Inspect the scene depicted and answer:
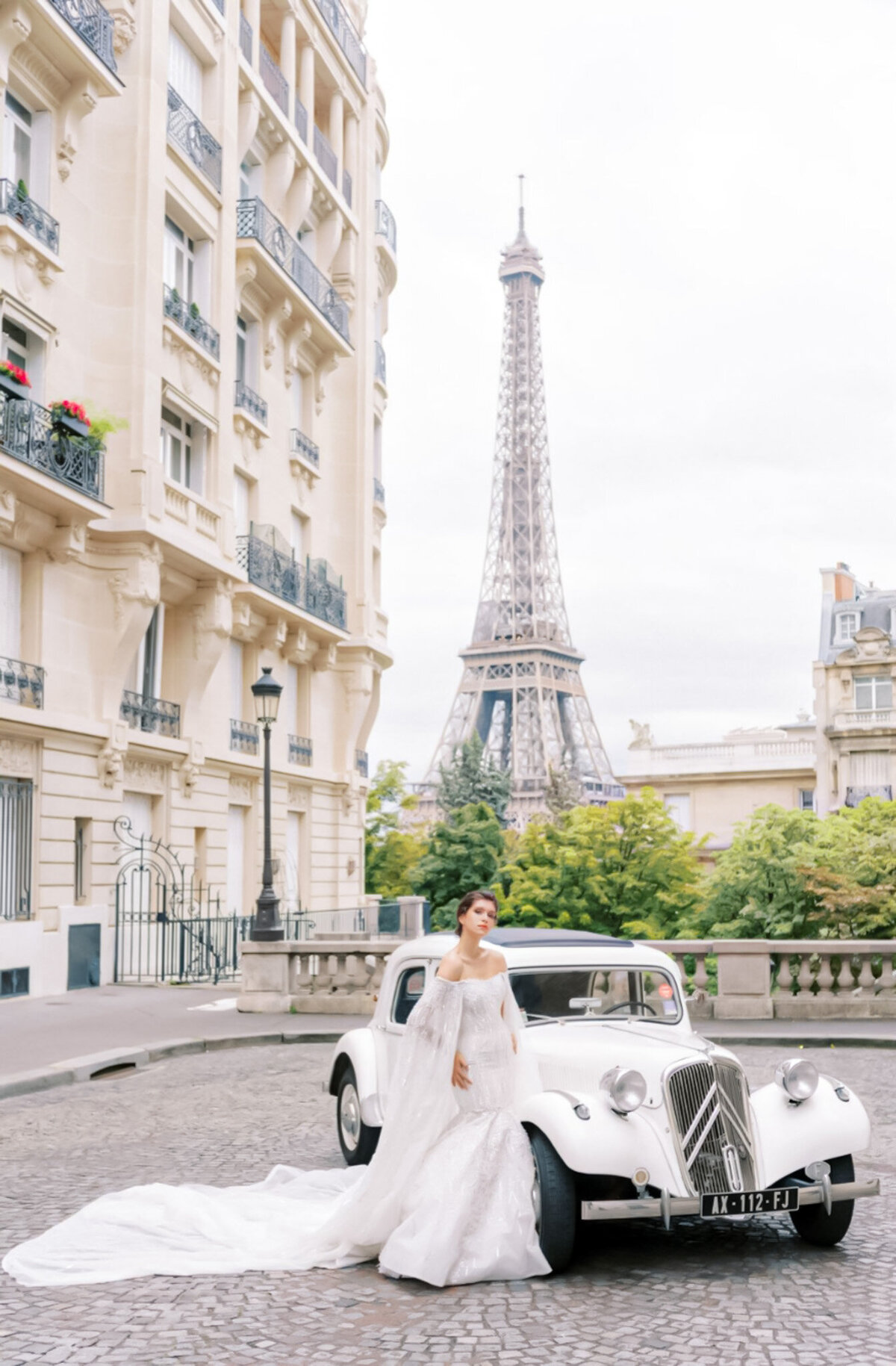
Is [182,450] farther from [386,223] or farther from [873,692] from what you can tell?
[873,692]

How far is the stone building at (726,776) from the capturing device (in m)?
58.8

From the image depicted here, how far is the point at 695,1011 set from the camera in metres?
16.9

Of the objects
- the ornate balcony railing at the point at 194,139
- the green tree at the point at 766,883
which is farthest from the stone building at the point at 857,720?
the ornate balcony railing at the point at 194,139

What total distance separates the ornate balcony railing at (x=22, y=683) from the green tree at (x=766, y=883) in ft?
41.9

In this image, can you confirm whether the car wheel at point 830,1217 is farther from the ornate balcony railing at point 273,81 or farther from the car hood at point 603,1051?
the ornate balcony railing at point 273,81

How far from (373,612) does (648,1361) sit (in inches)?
1198

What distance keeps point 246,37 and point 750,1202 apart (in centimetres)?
2646

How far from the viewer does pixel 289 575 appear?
94.5 ft

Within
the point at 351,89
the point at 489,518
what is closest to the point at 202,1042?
the point at 351,89

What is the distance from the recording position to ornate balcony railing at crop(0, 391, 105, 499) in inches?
723

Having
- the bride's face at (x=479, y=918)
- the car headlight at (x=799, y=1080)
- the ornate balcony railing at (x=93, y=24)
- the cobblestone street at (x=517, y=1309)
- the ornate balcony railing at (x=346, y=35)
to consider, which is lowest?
the cobblestone street at (x=517, y=1309)

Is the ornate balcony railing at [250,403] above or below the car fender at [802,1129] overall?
above

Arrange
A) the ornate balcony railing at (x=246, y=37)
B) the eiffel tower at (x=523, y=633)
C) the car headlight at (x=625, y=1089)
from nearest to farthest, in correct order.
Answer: the car headlight at (x=625, y=1089), the ornate balcony railing at (x=246, y=37), the eiffel tower at (x=523, y=633)

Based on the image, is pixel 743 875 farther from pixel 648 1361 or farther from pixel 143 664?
pixel 648 1361
